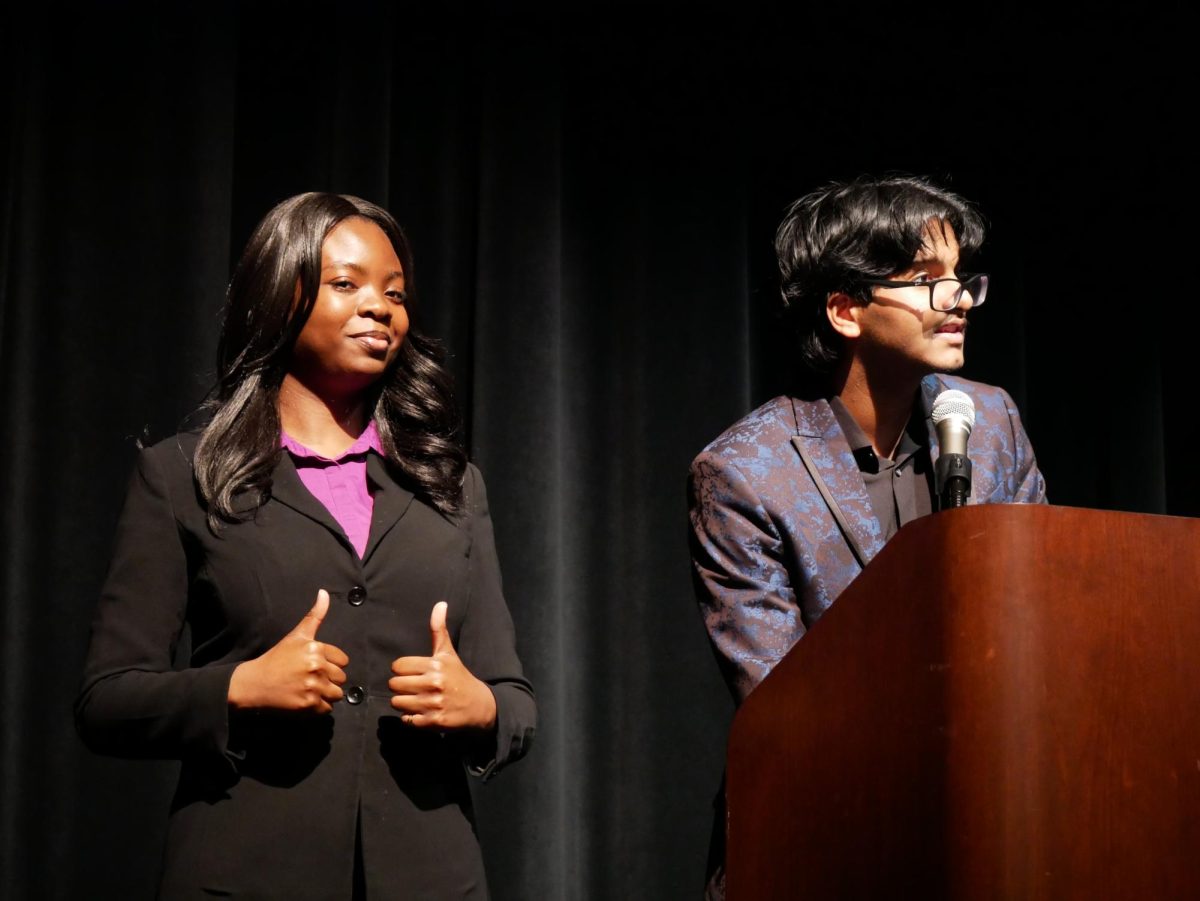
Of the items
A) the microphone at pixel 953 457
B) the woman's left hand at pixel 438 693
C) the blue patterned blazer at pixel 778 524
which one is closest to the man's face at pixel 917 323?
the blue patterned blazer at pixel 778 524

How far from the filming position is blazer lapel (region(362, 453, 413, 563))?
6.22 ft

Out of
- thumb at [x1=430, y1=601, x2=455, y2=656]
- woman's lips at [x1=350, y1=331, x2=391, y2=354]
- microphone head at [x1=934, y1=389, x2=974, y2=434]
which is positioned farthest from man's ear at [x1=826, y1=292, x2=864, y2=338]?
thumb at [x1=430, y1=601, x2=455, y2=656]

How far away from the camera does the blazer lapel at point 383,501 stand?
1.89 metres

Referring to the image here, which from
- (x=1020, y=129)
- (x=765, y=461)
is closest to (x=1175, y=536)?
(x=765, y=461)

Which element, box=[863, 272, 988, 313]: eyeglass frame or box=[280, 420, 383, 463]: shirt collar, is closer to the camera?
box=[280, 420, 383, 463]: shirt collar

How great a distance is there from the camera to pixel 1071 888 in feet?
4.62

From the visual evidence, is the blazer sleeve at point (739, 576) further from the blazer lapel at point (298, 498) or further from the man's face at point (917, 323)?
the blazer lapel at point (298, 498)

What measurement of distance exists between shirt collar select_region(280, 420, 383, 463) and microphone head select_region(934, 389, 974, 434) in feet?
2.50

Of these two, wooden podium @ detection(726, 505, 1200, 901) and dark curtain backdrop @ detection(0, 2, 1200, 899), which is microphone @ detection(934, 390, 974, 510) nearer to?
wooden podium @ detection(726, 505, 1200, 901)

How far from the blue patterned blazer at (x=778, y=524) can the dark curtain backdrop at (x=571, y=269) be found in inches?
19.8

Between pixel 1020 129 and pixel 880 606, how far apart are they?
2403mm

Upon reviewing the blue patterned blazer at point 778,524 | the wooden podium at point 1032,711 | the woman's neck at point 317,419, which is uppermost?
the woman's neck at point 317,419

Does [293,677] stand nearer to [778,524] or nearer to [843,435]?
[778,524]

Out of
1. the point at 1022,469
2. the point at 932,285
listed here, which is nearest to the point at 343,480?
the point at 932,285
